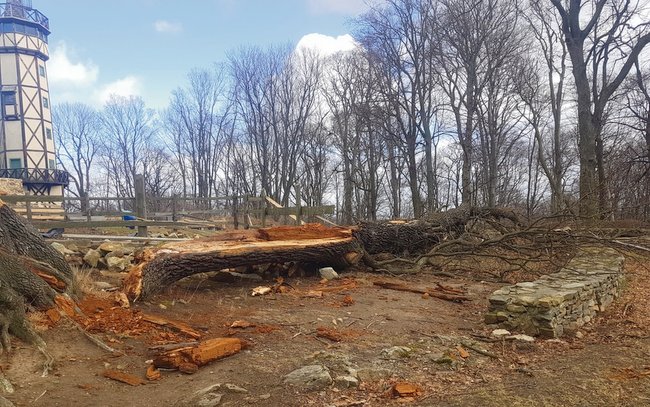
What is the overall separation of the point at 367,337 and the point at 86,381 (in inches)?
115

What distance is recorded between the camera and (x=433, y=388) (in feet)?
12.6

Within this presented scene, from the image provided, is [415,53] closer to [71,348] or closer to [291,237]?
[291,237]

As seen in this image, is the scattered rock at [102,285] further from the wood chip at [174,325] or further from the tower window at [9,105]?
the tower window at [9,105]

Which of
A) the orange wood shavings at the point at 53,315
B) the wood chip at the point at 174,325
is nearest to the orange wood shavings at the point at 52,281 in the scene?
the orange wood shavings at the point at 53,315

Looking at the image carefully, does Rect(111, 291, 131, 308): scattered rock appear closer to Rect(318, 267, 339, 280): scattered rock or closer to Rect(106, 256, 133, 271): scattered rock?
Rect(106, 256, 133, 271): scattered rock

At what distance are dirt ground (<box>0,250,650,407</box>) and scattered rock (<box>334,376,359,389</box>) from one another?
0.07 metres

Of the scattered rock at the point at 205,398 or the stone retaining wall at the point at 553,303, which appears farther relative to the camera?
the stone retaining wall at the point at 553,303

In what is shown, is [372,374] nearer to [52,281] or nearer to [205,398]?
[205,398]

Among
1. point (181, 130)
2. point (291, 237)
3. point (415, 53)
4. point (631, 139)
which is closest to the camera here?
point (291, 237)

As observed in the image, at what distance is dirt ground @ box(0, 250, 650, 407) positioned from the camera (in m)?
3.54

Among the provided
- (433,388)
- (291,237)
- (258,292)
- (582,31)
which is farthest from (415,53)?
(433,388)

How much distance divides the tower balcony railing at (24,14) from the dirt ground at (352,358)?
36.2 meters

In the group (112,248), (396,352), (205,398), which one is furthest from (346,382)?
(112,248)

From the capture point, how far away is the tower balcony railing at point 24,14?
31953mm
